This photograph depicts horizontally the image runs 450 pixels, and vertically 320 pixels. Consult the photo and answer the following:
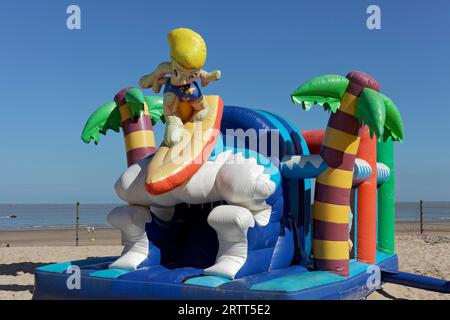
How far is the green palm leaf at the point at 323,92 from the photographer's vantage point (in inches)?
185

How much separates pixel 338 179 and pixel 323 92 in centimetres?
80

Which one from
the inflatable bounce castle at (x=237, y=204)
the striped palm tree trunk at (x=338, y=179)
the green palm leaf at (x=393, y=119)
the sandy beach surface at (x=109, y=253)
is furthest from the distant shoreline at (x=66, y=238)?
the green palm leaf at (x=393, y=119)

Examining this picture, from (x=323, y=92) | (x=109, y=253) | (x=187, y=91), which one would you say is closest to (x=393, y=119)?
(x=323, y=92)

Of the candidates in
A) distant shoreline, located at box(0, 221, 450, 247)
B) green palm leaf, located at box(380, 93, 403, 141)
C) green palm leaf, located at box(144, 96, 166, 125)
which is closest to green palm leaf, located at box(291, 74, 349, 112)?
green palm leaf, located at box(380, 93, 403, 141)

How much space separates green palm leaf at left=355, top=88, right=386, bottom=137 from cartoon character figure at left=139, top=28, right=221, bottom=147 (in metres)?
1.29

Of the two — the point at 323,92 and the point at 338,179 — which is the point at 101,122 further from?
the point at 338,179

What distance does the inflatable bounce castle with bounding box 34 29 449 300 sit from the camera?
14.5 feet

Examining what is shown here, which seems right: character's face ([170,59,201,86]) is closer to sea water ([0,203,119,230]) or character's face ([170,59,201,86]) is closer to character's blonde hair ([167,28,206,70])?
character's blonde hair ([167,28,206,70])

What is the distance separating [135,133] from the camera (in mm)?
5719

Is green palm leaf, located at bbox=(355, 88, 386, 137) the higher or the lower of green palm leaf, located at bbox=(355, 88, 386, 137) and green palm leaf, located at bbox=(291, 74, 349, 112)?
the lower
